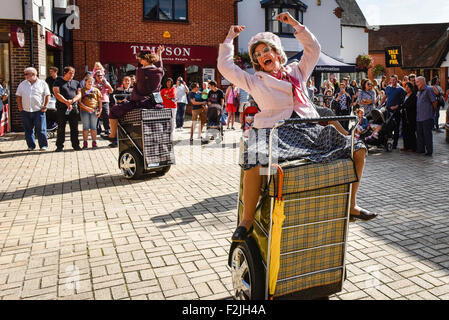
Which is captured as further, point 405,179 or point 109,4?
point 109,4

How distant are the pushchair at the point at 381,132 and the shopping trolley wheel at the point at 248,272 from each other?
896 cm

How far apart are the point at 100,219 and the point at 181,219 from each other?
1024 millimetres

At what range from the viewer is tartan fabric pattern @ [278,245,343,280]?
2.91 m

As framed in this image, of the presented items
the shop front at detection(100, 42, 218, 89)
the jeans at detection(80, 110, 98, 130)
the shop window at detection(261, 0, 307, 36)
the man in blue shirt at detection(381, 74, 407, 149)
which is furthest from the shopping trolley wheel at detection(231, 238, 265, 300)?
the shop window at detection(261, 0, 307, 36)

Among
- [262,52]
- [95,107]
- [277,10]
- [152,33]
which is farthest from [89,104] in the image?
[277,10]

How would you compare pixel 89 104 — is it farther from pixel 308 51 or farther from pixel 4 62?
pixel 308 51

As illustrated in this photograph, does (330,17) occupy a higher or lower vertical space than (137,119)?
higher

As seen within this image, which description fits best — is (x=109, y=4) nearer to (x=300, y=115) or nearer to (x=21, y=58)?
(x=21, y=58)

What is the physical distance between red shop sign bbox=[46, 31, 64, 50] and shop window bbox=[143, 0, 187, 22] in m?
5.50

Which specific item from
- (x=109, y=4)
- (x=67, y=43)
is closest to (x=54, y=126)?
(x=67, y=43)

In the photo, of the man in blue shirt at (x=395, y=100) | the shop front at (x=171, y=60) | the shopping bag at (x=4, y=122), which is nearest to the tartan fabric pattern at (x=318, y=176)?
the man in blue shirt at (x=395, y=100)

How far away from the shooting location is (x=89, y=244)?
4594mm

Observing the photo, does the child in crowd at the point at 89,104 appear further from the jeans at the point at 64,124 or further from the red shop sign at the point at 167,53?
the red shop sign at the point at 167,53
